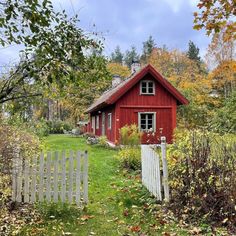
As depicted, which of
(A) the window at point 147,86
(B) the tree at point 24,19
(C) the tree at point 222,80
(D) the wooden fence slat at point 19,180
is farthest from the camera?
(C) the tree at point 222,80

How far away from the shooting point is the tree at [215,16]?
5.15 m

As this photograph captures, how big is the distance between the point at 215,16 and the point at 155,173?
335cm

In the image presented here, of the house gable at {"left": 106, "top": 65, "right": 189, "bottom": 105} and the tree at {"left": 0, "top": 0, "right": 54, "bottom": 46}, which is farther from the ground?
the house gable at {"left": 106, "top": 65, "right": 189, "bottom": 105}

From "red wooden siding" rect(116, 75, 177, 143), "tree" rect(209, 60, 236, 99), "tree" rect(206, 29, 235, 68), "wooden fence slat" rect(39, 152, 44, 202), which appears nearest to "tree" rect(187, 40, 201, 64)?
"tree" rect(206, 29, 235, 68)

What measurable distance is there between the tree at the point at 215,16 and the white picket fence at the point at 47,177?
3.33 m

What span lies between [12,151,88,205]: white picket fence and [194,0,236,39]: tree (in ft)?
10.9

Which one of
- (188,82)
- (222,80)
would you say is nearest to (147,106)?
(222,80)

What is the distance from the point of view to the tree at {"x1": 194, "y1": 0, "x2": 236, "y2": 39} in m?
5.15

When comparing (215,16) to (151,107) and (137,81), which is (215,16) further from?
(151,107)

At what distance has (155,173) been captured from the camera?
6711mm

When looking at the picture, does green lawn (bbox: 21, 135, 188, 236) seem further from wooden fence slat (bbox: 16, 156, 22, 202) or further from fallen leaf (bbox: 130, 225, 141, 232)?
wooden fence slat (bbox: 16, 156, 22, 202)

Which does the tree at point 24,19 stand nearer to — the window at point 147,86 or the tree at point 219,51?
the window at point 147,86

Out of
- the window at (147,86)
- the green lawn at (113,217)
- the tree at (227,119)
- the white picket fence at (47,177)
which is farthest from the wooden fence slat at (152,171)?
the window at (147,86)

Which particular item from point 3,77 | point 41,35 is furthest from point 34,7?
point 3,77
